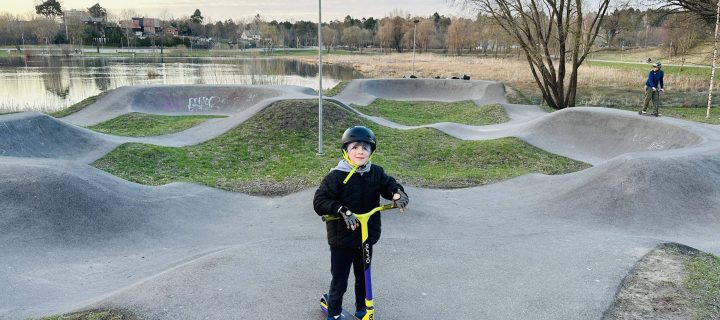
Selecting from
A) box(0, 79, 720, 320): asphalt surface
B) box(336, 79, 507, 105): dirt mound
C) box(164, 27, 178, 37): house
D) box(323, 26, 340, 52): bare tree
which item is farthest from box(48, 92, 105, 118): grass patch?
box(164, 27, 178, 37): house

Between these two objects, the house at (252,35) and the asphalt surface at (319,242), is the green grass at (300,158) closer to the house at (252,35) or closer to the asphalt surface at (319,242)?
the asphalt surface at (319,242)

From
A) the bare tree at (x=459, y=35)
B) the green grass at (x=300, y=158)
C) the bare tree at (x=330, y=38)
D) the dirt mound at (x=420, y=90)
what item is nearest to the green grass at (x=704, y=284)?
the green grass at (x=300, y=158)

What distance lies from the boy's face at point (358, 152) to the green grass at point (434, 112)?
22.0m

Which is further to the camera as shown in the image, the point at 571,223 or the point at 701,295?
the point at 571,223

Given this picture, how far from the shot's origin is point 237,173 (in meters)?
15.1

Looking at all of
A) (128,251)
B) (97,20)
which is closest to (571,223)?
(128,251)

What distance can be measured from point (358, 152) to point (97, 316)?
3342 mm

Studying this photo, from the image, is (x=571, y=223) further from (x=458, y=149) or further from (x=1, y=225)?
(x=1, y=225)

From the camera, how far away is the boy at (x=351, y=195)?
Answer: 444 centimetres

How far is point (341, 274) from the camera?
4727 mm

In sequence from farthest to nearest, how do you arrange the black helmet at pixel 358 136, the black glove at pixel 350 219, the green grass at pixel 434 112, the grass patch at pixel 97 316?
the green grass at pixel 434 112 → the grass patch at pixel 97 316 → the black helmet at pixel 358 136 → the black glove at pixel 350 219

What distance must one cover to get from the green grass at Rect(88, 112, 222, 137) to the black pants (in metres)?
18.8

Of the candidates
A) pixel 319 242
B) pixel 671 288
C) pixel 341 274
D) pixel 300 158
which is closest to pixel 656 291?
pixel 671 288

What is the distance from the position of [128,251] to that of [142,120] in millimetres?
19243
